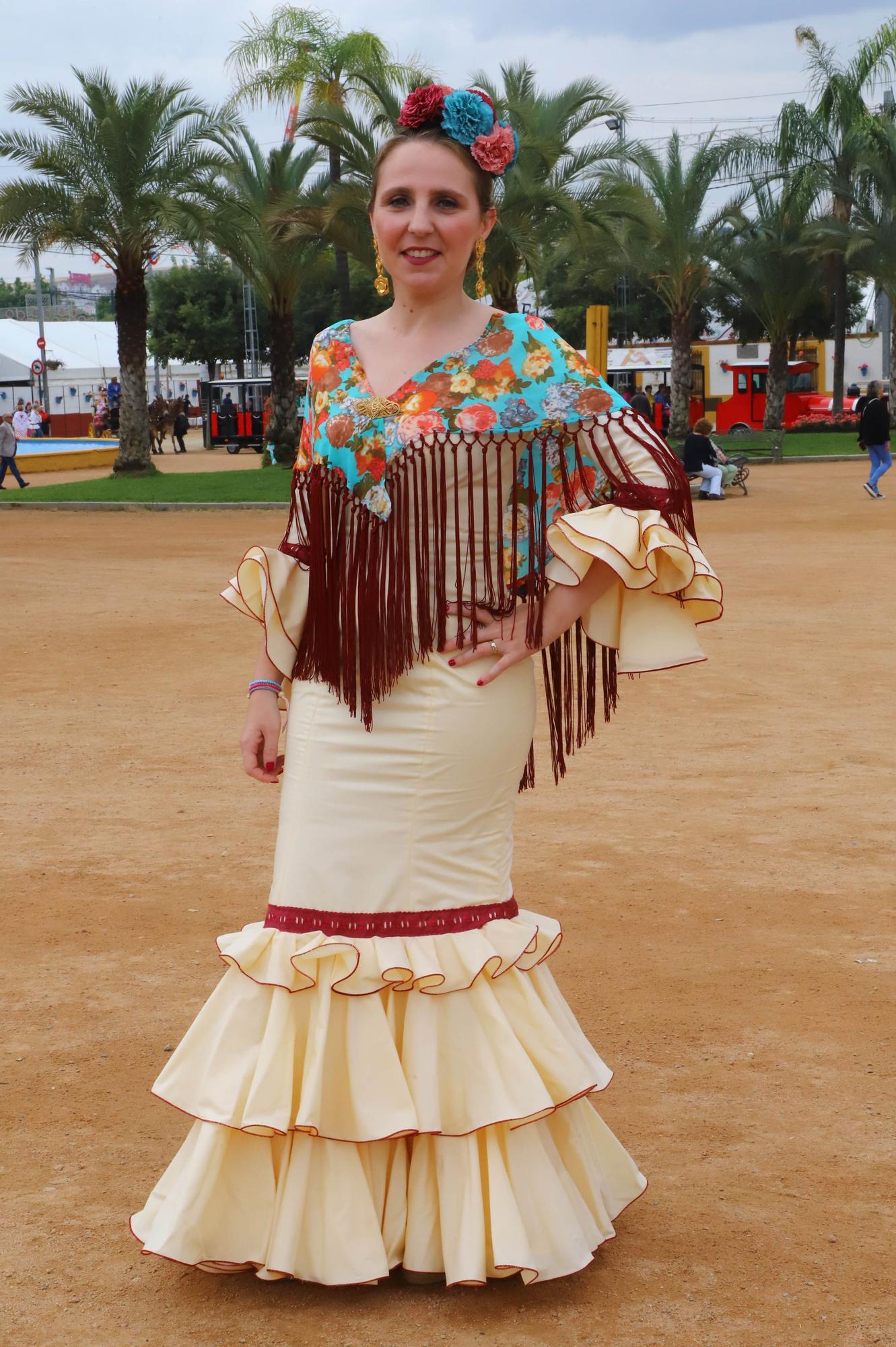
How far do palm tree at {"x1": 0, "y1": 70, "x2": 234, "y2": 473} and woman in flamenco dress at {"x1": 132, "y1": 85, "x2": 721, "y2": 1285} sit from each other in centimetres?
2455

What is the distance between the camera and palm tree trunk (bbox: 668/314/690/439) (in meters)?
37.5

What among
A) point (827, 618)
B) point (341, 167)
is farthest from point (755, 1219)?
point (341, 167)

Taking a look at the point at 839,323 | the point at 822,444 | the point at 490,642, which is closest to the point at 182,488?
the point at 822,444

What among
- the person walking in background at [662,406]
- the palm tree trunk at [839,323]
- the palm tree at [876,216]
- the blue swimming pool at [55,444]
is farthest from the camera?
the blue swimming pool at [55,444]

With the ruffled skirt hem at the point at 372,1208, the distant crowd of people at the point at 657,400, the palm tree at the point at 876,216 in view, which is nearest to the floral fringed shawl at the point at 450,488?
the ruffled skirt hem at the point at 372,1208

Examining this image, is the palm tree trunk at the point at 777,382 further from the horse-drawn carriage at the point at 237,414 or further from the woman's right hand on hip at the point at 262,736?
the woman's right hand on hip at the point at 262,736

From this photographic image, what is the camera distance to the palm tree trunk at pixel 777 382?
132 feet

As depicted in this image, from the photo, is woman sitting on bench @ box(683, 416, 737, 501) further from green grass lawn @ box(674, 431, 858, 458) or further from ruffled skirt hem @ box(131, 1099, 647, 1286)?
ruffled skirt hem @ box(131, 1099, 647, 1286)

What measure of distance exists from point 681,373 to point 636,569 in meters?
36.3

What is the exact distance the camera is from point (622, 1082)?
159 inches

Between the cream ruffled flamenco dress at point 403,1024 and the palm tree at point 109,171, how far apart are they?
24798mm

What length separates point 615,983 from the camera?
4.75m

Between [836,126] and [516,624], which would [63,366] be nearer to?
[836,126]

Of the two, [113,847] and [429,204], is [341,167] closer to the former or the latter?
[113,847]
